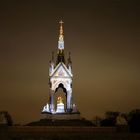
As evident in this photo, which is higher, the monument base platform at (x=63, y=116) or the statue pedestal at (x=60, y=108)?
the statue pedestal at (x=60, y=108)

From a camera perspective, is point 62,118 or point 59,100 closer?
point 62,118

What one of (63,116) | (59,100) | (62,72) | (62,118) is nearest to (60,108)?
(59,100)

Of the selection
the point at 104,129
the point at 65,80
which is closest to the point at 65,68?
the point at 65,80

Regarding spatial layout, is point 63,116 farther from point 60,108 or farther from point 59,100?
point 59,100

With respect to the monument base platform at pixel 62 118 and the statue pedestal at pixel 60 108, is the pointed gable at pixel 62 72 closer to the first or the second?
the statue pedestal at pixel 60 108

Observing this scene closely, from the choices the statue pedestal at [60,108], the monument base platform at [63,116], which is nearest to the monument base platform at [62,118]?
the monument base platform at [63,116]

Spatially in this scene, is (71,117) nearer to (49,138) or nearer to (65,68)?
(65,68)

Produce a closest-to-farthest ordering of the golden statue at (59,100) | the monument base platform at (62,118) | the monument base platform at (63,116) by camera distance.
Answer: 1. the monument base platform at (62,118)
2. the monument base platform at (63,116)
3. the golden statue at (59,100)

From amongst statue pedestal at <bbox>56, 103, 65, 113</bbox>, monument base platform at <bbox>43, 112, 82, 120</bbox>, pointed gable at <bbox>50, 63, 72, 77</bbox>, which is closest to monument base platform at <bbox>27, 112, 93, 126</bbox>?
monument base platform at <bbox>43, 112, 82, 120</bbox>

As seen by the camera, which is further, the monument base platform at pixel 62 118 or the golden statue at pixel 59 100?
the golden statue at pixel 59 100

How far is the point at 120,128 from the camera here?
29.9 metres

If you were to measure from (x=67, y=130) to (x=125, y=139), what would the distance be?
331cm

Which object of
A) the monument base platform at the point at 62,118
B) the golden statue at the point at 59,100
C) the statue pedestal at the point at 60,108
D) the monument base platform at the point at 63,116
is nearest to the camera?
the monument base platform at the point at 62,118

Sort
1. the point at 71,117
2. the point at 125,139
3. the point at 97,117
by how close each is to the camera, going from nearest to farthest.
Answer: the point at 125,139, the point at 71,117, the point at 97,117
